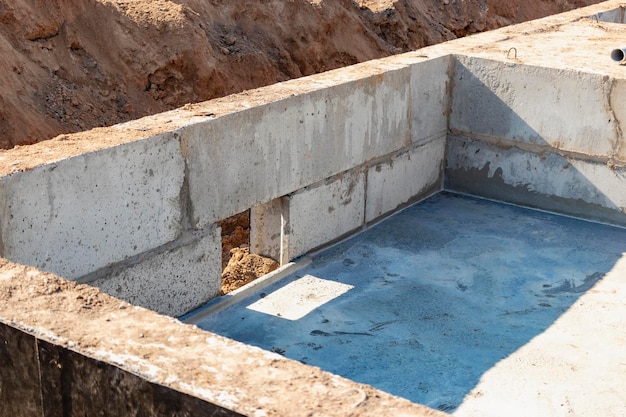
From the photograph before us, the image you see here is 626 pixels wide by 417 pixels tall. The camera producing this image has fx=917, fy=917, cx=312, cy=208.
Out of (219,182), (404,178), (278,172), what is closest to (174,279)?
(219,182)

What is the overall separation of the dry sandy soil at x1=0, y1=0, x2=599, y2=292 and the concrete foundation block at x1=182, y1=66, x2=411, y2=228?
763mm

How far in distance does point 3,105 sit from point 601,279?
17.1ft

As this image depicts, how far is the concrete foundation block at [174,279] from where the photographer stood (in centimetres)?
482

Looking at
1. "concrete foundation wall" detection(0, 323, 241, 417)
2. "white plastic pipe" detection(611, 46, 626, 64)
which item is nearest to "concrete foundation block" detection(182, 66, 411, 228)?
"white plastic pipe" detection(611, 46, 626, 64)

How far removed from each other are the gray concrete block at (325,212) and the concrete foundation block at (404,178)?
0.13 meters

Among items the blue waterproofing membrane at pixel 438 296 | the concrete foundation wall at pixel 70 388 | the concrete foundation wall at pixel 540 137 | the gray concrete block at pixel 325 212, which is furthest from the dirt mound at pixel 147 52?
the concrete foundation wall at pixel 70 388

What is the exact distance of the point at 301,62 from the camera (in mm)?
11617

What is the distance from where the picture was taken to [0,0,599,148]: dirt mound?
8.61 metres

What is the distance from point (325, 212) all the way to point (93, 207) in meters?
1.98

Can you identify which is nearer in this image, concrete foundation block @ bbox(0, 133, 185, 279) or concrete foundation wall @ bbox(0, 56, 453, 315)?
concrete foundation block @ bbox(0, 133, 185, 279)

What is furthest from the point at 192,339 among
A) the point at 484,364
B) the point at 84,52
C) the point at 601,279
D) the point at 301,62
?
the point at 301,62

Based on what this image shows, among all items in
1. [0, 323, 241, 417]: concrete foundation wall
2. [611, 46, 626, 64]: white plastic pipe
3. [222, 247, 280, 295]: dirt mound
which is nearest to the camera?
[0, 323, 241, 417]: concrete foundation wall

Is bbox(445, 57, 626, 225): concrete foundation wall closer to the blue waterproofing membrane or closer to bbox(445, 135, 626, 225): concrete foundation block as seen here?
bbox(445, 135, 626, 225): concrete foundation block

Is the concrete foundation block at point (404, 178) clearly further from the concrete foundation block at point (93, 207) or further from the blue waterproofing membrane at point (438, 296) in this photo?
the concrete foundation block at point (93, 207)
